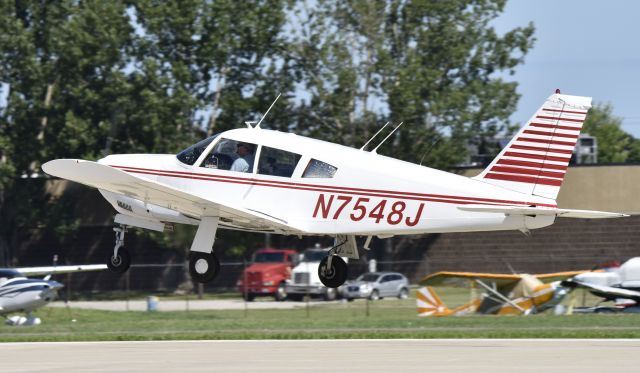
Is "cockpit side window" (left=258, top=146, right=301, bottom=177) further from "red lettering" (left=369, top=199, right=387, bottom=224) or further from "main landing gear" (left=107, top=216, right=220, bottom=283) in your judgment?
"red lettering" (left=369, top=199, right=387, bottom=224)

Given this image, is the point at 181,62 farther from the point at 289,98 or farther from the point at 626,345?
the point at 626,345

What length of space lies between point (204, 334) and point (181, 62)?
2093 centimetres

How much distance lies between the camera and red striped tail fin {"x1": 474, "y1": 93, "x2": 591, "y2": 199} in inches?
719

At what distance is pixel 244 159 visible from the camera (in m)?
18.8

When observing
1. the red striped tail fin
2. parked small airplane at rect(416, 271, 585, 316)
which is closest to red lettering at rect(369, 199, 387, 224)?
the red striped tail fin

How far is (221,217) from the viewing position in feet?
63.0

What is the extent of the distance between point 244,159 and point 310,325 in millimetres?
14131

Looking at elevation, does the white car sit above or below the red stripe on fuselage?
below

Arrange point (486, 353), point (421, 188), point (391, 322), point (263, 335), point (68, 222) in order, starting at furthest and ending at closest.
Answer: point (68, 222)
point (391, 322)
point (263, 335)
point (486, 353)
point (421, 188)

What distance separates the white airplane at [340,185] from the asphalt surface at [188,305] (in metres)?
20.2

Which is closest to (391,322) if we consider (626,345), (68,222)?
(626,345)

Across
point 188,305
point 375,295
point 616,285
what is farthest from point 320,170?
point 375,295

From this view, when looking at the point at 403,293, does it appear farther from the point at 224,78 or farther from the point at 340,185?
the point at 340,185

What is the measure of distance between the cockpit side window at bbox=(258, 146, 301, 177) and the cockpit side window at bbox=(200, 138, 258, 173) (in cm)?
17
